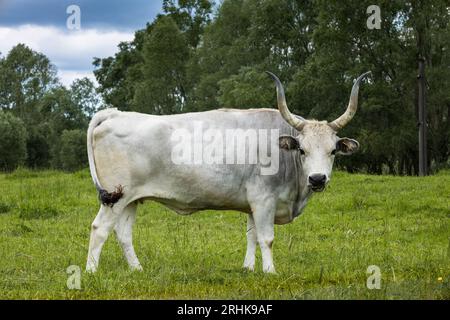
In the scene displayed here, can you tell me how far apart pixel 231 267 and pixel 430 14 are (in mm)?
34229

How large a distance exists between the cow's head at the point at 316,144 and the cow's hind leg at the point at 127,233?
224cm

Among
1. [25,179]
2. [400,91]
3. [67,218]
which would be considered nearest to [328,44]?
[400,91]

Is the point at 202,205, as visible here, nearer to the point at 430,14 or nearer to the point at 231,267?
the point at 231,267

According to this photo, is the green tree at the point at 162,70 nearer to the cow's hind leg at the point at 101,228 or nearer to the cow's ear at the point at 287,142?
the cow's hind leg at the point at 101,228

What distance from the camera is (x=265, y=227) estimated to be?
10.5m

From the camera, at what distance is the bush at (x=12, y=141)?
66.3 meters

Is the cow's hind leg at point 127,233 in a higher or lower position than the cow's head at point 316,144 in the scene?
lower

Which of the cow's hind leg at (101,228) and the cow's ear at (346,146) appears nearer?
the cow's hind leg at (101,228)

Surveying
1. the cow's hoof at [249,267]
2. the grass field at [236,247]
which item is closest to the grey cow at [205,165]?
the cow's hoof at [249,267]

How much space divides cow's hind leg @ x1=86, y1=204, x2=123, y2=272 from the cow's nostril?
2.50 meters

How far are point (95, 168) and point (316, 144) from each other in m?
2.94

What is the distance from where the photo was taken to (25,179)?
2516 centimetres

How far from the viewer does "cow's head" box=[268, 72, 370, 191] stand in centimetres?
997

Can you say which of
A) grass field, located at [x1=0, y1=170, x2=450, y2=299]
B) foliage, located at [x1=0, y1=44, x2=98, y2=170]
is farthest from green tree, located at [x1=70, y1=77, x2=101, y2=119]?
grass field, located at [x1=0, y1=170, x2=450, y2=299]
